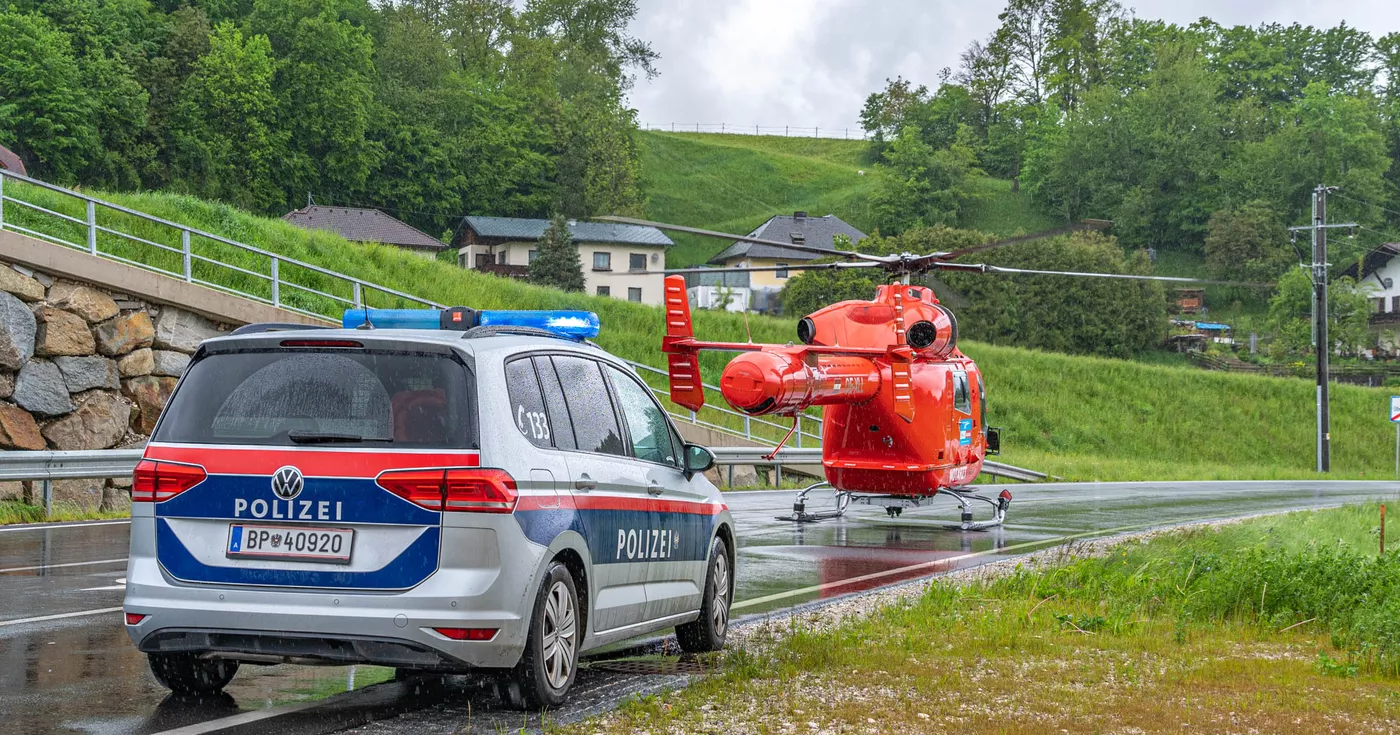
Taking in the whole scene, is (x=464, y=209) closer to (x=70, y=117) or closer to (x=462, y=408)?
(x=70, y=117)

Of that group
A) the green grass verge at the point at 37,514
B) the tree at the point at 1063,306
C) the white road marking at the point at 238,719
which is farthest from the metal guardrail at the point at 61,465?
the tree at the point at 1063,306

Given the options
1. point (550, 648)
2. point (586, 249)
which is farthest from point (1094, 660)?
point (586, 249)

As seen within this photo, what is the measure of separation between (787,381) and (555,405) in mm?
9193

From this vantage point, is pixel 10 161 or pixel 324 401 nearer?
pixel 324 401

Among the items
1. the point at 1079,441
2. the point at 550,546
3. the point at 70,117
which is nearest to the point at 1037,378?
the point at 1079,441

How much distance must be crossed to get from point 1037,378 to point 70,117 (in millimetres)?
47891

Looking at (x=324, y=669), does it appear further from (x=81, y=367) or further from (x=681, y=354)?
(x=81, y=367)

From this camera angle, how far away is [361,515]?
239 inches

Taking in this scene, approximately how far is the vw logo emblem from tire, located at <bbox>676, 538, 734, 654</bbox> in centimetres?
302

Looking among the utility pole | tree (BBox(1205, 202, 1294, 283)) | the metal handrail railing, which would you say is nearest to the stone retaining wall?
the metal handrail railing

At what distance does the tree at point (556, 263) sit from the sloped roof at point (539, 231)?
387cm

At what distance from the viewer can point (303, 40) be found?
86438 mm

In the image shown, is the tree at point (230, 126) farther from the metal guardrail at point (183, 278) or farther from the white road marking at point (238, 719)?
the white road marking at point (238, 719)

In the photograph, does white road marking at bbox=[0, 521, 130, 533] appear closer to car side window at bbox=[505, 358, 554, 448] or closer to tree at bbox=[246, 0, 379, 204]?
car side window at bbox=[505, 358, 554, 448]
